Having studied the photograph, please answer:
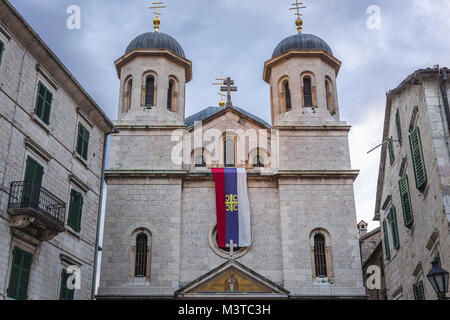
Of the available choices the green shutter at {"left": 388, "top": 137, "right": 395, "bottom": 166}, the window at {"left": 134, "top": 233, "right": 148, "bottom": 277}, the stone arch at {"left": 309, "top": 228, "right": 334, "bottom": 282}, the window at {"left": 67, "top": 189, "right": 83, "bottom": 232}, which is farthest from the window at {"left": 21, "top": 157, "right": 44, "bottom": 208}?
the green shutter at {"left": 388, "top": 137, "right": 395, "bottom": 166}

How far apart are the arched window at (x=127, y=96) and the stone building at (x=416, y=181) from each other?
41.4 ft

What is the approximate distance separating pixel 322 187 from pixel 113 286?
9932mm

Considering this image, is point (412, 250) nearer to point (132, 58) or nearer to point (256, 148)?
point (256, 148)

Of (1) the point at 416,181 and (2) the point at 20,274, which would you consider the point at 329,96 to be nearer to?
(1) the point at 416,181

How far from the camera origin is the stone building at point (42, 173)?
1438cm

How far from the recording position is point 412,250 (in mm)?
18609

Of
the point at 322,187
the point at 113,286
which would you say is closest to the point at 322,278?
the point at 322,187

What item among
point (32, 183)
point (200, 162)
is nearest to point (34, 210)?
point (32, 183)

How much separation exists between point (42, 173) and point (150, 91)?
12600 mm

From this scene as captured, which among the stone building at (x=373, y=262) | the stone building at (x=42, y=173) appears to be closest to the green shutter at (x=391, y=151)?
the stone building at (x=373, y=262)
